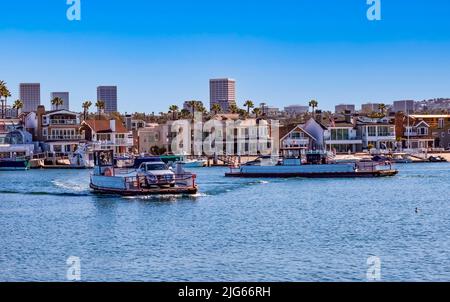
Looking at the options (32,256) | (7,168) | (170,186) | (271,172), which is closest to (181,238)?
(32,256)

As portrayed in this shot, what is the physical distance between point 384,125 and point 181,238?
107 metres

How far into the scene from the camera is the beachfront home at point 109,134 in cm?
14071

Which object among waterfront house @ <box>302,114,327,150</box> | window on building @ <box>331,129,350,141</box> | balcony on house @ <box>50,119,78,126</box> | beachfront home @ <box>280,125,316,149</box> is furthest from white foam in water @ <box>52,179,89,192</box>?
window on building @ <box>331,129,350,141</box>

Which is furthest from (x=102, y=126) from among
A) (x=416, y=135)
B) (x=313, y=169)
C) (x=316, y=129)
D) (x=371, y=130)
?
(x=313, y=169)

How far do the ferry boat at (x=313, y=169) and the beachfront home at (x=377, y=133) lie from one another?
4361 cm

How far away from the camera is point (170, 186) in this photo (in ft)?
207

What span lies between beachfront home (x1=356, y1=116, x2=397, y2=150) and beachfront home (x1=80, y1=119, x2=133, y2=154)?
40.5m

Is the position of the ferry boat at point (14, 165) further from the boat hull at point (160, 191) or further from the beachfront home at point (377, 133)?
the boat hull at point (160, 191)

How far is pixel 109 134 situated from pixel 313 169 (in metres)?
55.2

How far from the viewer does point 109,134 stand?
142m

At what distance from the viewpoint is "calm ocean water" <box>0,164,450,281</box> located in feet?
104

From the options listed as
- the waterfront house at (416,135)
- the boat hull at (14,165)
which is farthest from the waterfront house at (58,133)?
the waterfront house at (416,135)

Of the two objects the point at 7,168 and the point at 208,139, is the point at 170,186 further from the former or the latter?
the point at 208,139

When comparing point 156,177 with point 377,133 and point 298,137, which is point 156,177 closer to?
point 298,137
